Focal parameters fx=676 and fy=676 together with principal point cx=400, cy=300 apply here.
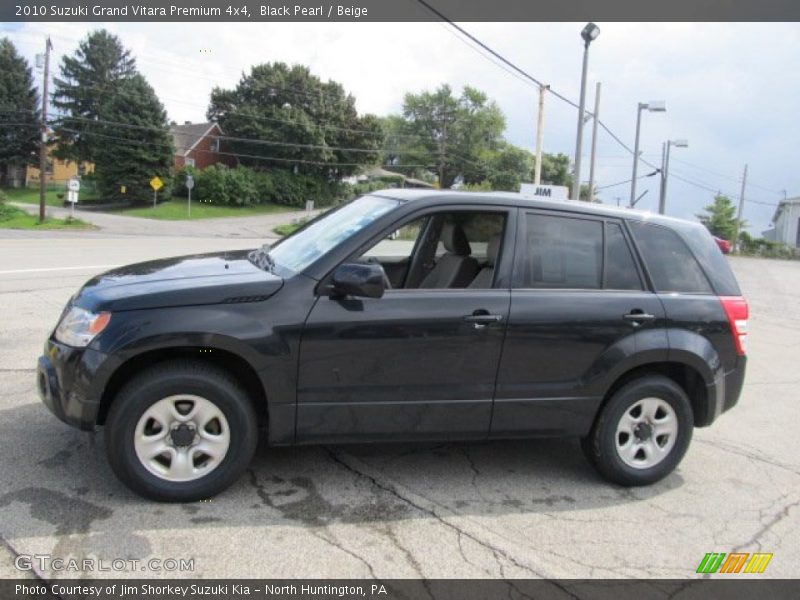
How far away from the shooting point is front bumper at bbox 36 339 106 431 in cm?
343

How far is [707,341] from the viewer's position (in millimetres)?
4246

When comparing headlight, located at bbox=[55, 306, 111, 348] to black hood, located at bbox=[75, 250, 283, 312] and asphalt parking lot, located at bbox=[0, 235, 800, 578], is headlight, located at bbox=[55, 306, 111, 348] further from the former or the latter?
asphalt parking lot, located at bbox=[0, 235, 800, 578]

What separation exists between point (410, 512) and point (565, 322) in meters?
1.40

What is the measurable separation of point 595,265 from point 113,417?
9.47 feet

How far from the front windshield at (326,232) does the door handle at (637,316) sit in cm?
156

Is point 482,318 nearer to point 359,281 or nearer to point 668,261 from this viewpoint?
point 359,281

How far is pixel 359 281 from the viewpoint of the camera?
141 inches

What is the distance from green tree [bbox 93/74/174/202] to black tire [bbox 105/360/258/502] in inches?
2415

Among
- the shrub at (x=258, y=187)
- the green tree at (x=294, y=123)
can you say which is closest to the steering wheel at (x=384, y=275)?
the shrub at (x=258, y=187)

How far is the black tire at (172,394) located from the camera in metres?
3.45

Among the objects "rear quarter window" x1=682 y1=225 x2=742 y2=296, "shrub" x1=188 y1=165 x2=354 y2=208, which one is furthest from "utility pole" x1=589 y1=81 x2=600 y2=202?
"shrub" x1=188 y1=165 x2=354 y2=208

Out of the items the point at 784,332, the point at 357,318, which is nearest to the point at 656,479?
the point at 357,318

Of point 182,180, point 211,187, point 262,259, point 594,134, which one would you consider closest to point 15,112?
point 182,180

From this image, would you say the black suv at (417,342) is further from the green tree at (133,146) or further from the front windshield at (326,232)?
the green tree at (133,146)
